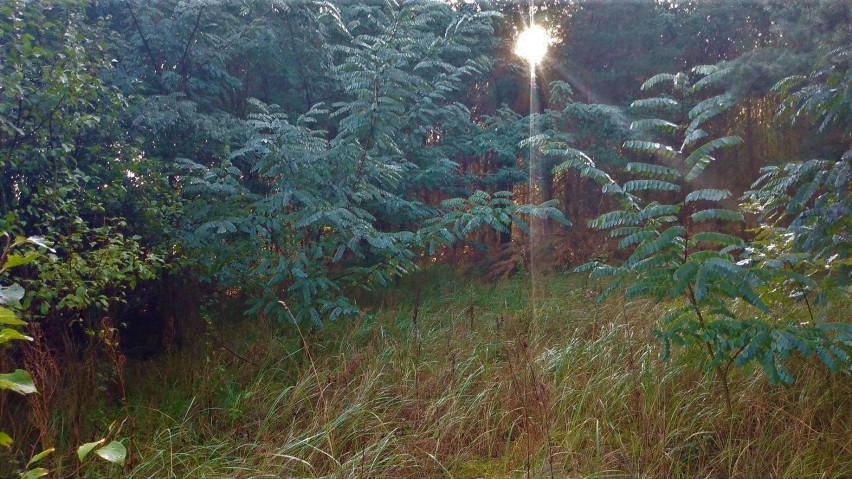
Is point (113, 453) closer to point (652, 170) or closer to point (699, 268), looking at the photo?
point (699, 268)

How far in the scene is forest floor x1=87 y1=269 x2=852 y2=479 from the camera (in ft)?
11.5

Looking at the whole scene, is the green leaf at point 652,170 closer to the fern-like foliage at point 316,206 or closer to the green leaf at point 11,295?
the fern-like foliage at point 316,206

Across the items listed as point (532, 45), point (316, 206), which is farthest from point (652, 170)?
point (532, 45)

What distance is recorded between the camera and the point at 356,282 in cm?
627

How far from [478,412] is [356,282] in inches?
99.8

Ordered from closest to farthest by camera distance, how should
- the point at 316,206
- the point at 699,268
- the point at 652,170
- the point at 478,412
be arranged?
the point at 699,268 → the point at 652,170 → the point at 478,412 → the point at 316,206

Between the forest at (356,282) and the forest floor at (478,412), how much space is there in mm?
25

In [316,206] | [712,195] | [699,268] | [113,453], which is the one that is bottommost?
[113,453]

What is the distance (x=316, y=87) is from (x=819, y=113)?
5.66 metres

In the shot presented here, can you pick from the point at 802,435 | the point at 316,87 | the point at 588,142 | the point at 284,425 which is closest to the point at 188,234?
the point at 284,425

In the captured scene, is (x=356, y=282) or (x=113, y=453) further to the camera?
(x=356, y=282)

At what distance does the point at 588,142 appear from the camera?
423 inches

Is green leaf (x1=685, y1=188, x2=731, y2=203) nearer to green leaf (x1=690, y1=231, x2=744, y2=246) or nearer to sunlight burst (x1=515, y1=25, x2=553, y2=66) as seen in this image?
green leaf (x1=690, y1=231, x2=744, y2=246)

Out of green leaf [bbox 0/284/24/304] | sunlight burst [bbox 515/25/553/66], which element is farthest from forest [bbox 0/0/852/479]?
sunlight burst [bbox 515/25/553/66]
